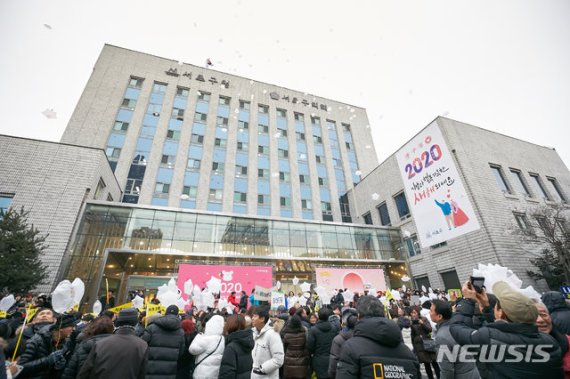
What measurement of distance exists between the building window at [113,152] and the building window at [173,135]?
5.35m

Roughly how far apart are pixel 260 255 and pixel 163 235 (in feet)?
26.1

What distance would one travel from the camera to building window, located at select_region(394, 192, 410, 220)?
23797mm

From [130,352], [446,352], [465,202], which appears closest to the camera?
[130,352]

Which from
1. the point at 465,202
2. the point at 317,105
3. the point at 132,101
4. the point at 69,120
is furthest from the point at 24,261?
the point at 317,105

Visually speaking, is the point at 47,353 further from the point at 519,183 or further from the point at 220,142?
the point at 519,183

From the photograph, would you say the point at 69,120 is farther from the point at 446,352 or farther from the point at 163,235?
the point at 446,352

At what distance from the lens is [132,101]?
30.0 meters

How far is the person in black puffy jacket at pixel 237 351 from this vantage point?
3.44 m

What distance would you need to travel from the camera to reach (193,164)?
28641 millimetres

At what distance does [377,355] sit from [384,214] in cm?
2684

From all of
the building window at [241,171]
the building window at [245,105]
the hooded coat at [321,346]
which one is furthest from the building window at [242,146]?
the hooded coat at [321,346]

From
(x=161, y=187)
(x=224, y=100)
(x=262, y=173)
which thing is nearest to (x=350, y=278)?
(x=262, y=173)

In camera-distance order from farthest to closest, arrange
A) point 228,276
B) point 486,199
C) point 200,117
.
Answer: point 200,117 → point 486,199 → point 228,276

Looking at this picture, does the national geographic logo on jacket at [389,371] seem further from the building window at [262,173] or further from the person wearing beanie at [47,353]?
the building window at [262,173]
